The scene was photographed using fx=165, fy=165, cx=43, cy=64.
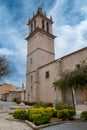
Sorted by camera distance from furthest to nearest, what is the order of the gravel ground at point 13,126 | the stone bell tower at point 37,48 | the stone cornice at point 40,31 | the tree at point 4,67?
the stone cornice at point 40,31, the stone bell tower at point 37,48, the tree at point 4,67, the gravel ground at point 13,126

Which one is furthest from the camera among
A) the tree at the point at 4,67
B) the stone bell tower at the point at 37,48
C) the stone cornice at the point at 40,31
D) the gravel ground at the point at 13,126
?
the stone cornice at the point at 40,31

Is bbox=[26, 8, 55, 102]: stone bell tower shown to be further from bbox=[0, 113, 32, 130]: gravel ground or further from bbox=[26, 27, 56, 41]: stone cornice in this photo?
bbox=[0, 113, 32, 130]: gravel ground

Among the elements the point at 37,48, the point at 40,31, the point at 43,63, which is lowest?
the point at 43,63

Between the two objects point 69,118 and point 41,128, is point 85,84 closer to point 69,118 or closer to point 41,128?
point 69,118

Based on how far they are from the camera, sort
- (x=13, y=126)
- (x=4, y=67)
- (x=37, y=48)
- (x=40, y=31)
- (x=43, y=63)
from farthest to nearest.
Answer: (x=40, y=31) → (x=37, y=48) → (x=43, y=63) → (x=4, y=67) → (x=13, y=126)

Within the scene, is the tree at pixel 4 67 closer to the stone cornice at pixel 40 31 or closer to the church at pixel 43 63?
the church at pixel 43 63

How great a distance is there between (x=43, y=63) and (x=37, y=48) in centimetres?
342

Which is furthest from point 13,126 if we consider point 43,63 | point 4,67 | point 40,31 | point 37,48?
point 40,31

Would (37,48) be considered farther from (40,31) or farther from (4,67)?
(4,67)

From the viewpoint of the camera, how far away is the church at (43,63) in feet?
87.3

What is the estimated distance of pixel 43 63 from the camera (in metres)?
34.8

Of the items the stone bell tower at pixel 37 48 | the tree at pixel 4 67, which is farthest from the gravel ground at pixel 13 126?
the stone bell tower at pixel 37 48

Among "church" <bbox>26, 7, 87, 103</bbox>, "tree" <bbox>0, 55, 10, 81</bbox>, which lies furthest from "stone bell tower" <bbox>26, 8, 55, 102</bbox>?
"tree" <bbox>0, 55, 10, 81</bbox>

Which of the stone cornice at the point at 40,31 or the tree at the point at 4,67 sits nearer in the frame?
the tree at the point at 4,67
